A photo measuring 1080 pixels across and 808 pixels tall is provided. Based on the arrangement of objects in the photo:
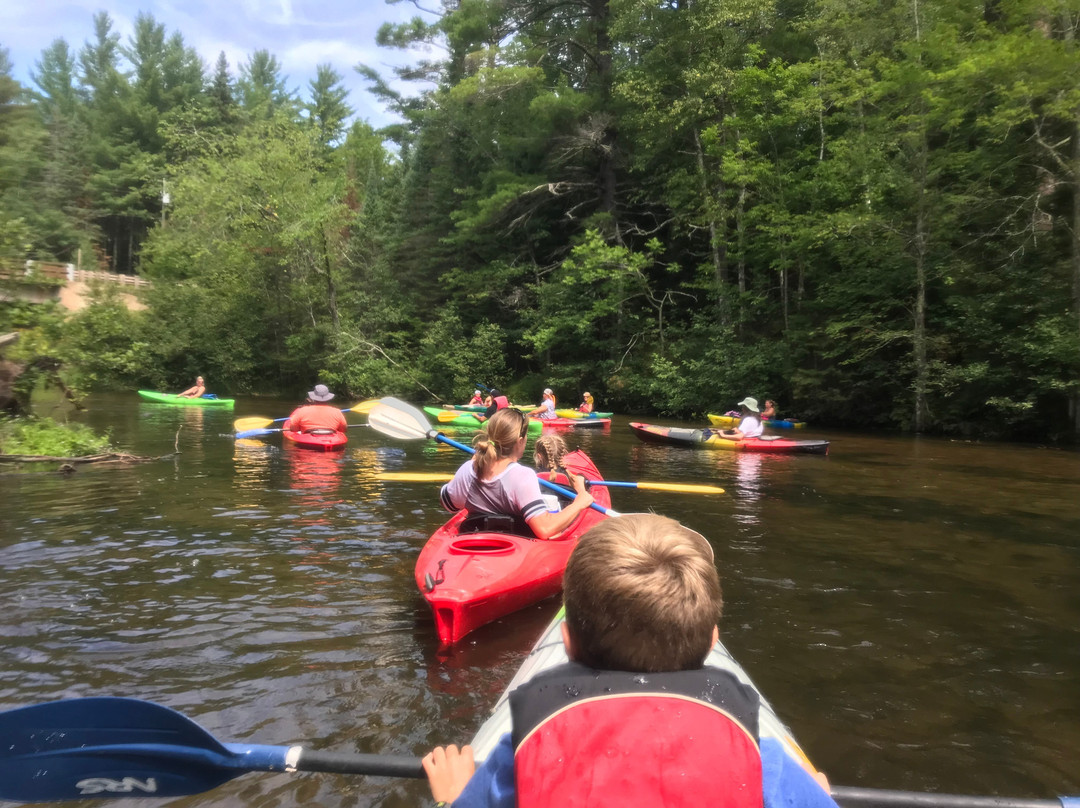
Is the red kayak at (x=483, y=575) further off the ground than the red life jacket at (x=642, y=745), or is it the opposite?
the red life jacket at (x=642, y=745)

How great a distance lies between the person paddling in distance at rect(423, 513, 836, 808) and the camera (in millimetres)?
1141

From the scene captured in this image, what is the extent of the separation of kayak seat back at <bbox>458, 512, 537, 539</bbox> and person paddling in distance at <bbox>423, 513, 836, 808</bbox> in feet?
11.0

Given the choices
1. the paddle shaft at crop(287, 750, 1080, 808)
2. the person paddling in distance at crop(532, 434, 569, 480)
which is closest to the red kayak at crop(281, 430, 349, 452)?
the person paddling in distance at crop(532, 434, 569, 480)

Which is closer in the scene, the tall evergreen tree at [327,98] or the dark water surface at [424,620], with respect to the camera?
the dark water surface at [424,620]

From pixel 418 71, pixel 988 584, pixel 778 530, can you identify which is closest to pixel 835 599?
pixel 988 584

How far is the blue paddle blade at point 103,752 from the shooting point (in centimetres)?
222

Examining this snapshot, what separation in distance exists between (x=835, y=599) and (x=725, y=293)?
16.7 metres

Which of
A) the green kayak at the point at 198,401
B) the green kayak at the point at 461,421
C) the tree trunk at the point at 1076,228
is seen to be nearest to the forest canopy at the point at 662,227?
the tree trunk at the point at 1076,228

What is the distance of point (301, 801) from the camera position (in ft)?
8.95

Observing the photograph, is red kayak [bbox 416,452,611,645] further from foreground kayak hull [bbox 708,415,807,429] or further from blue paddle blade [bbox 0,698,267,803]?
foreground kayak hull [bbox 708,415,807,429]

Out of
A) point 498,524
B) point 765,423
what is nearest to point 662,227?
point 765,423

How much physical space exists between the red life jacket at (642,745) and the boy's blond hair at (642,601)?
Result: 0.06 metres

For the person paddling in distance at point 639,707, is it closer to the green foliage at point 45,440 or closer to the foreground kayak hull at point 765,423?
the green foliage at point 45,440

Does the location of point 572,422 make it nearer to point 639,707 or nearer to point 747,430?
point 747,430
